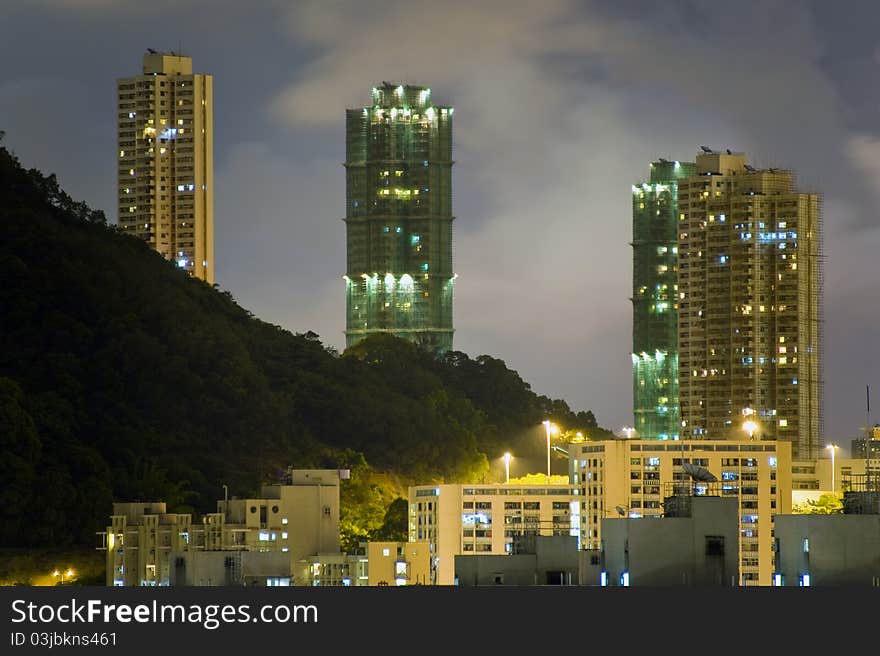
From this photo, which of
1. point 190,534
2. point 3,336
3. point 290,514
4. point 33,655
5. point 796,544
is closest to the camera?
point 33,655

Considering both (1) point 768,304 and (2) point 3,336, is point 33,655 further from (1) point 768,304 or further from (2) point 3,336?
(1) point 768,304

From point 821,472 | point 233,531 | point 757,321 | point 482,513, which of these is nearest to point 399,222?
point 757,321

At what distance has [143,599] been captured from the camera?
31.7 m

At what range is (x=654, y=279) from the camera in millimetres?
149625

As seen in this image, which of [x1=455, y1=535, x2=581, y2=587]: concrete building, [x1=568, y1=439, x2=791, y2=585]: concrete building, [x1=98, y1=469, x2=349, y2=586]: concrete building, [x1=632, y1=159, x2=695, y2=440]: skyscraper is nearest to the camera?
[x1=455, y1=535, x2=581, y2=587]: concrete building

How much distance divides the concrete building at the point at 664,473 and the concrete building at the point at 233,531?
39.7 ft

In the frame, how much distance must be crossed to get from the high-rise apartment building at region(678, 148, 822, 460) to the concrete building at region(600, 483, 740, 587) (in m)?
86.3

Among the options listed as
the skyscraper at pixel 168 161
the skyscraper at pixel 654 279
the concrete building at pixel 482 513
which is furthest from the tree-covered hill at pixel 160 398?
the skyscraper at pixel 168 161

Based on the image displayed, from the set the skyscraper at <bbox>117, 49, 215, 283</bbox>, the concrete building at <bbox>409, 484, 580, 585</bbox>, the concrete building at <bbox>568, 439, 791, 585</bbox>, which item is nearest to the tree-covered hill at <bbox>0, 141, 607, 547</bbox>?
the concrete building at <bbox>409, 484, 580, 585</bbox>

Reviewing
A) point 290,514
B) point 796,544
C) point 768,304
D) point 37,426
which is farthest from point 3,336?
point 796,544

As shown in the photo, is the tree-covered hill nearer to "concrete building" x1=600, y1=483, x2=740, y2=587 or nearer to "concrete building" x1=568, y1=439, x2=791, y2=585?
"concrete building" x1=568, y1=439, x2=791, y2=585

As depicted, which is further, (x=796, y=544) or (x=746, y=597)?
(x=796, y=544)

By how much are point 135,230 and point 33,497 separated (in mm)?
64875

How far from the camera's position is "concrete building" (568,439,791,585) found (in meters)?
99.2
